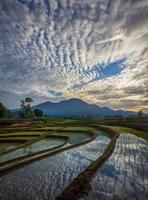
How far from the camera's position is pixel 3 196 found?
7.50 metres

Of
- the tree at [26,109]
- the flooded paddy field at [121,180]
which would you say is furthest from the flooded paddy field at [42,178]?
the tree at [26,109]

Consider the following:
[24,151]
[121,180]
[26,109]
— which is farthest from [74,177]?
[26,109]

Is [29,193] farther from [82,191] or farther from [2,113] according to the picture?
[2,113]

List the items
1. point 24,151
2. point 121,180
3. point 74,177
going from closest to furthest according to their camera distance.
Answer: point 121,180 < point 74,177 < point 24,151

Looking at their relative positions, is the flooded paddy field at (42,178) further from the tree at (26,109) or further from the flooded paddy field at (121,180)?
the tree at (26,109)

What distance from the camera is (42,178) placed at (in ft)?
31.2

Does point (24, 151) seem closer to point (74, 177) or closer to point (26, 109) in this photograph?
point (74, 177)

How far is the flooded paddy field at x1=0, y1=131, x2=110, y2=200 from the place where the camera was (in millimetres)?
7647

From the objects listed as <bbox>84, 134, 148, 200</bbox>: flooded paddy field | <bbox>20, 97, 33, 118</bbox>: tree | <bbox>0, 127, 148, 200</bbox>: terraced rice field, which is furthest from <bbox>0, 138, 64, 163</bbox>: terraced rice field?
<bbox>20, 97, 33, 118</bbox>: tree

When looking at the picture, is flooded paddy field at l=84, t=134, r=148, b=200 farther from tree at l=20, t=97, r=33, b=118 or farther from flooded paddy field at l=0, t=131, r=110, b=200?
tree at l=20, t=97, r=33, b=118

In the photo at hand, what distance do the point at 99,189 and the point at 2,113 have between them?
75.8m

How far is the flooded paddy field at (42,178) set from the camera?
25.1ft

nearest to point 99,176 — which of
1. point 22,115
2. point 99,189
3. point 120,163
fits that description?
point 99,189

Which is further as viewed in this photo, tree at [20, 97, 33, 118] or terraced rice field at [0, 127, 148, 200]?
tree at [20, 97, 33, 118]
